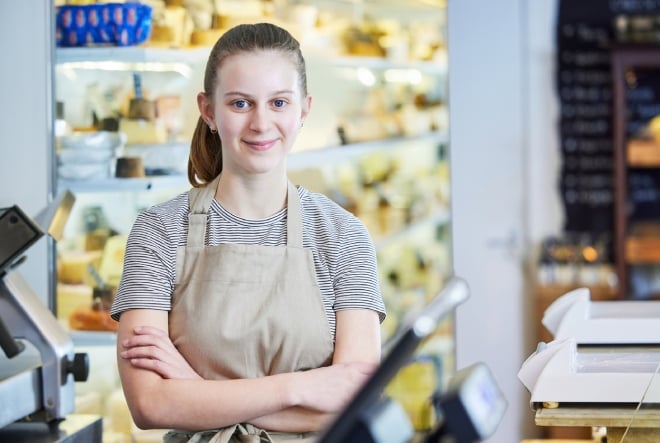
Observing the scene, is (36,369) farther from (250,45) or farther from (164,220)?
(250,45)

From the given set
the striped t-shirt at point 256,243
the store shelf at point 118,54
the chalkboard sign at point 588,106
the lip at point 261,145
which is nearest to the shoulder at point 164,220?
the striped t-shirt at point 256,243

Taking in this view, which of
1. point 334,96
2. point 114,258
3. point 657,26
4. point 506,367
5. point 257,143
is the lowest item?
point 506,367

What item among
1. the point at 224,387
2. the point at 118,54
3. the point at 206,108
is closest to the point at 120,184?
the point at 118,54

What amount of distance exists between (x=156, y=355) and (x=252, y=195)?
0.36 meters

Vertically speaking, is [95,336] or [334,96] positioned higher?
[334,96]

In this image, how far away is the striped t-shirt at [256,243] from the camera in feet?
7.14

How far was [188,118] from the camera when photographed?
4.20 m

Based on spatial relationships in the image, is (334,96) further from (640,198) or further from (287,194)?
(287,194)

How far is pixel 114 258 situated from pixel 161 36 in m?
0.82

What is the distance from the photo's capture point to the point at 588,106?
17.9ft

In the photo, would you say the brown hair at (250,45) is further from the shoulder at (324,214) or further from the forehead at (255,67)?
the shoulder at (324,214)

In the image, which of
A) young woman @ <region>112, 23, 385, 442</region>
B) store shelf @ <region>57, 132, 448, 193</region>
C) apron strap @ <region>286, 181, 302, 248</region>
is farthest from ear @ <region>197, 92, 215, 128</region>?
store shelf @ <region>57, 132, 448, 193</region>

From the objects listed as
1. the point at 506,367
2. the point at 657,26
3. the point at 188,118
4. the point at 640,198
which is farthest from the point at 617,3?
the point at 188,118

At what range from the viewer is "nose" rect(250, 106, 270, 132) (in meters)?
2.12
